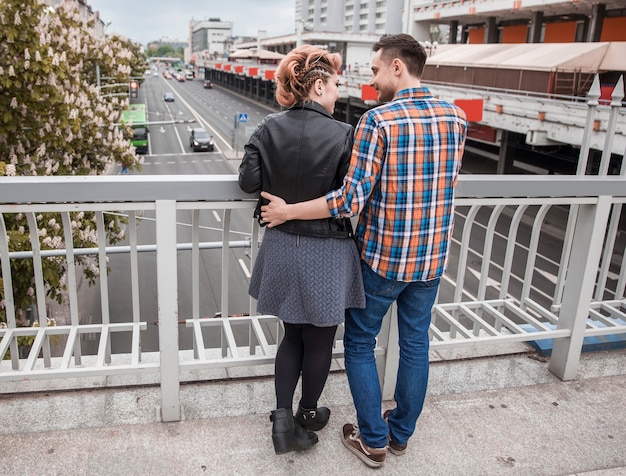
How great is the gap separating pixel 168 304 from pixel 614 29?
112 ft

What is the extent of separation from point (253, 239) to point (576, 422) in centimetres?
194

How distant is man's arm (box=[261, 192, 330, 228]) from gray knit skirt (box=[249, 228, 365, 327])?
0.09 metres

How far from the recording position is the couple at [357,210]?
2174mm

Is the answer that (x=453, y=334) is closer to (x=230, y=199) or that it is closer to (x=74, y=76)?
(x=230, y=199)

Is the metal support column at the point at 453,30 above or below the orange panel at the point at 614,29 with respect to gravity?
above

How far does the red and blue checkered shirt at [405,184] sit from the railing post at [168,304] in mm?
790

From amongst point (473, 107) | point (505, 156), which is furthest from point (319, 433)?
point (505, 156)

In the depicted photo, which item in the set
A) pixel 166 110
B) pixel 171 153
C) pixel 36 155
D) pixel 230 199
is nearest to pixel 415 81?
pixel 230 199

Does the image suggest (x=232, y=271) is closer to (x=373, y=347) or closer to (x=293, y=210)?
(x=373, y=347)

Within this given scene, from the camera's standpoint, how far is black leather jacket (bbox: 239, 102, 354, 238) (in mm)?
2164

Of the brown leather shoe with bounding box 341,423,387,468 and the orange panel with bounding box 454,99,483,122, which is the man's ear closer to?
the brown leather shoe with bounding box 341,423,387,468

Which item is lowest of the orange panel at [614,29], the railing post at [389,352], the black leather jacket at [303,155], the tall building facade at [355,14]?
the railing post at [389,352]

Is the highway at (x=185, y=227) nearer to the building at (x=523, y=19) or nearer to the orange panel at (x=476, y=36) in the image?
the building at (x=523, y=19)

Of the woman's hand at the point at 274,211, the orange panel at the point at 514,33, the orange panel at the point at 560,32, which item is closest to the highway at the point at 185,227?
the woman's hand at the point at 274,211
